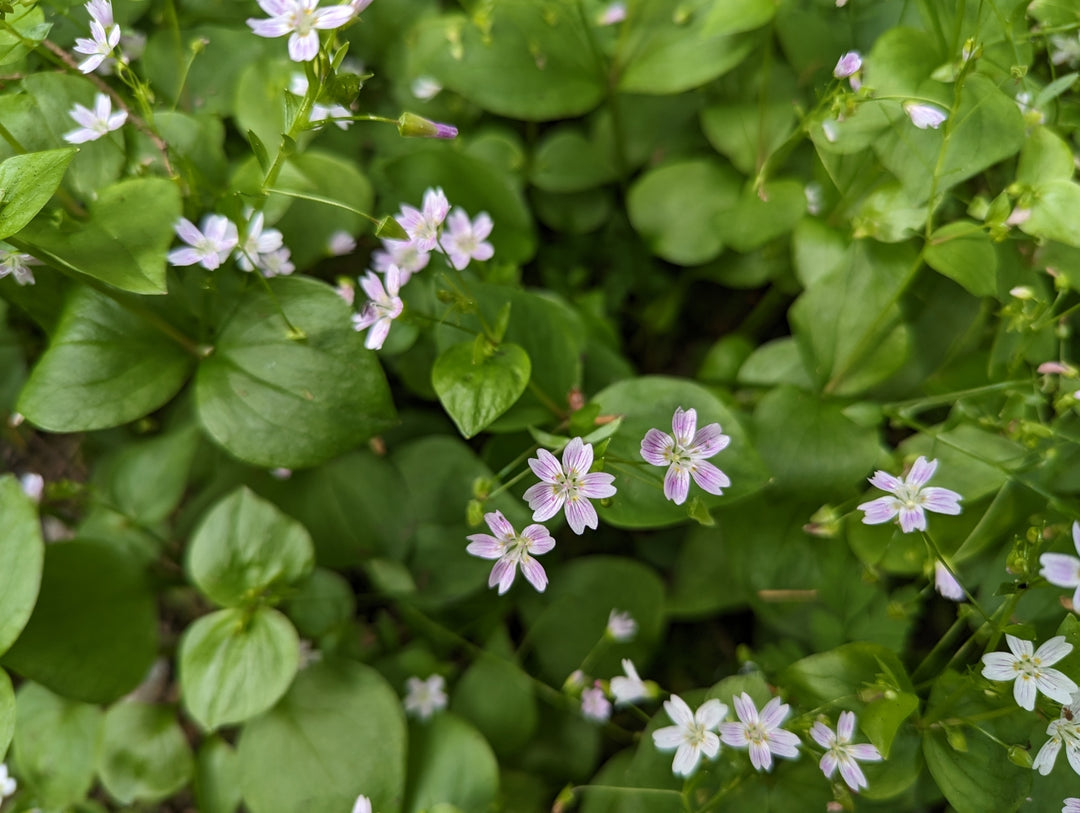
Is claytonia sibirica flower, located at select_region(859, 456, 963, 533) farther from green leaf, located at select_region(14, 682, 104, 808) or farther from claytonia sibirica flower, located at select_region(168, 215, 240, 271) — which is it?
green leaf, located at select_region(14, 682, 104, 808)

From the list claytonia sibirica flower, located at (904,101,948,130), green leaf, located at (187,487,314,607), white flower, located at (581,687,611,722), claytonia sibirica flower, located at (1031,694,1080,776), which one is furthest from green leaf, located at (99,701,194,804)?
claytonia sibirica flower, located at (904,101,948,130)

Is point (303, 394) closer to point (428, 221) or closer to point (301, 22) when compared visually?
point (428, 221)

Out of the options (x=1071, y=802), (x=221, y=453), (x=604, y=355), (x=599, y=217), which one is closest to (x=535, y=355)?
(x=604, y=355)

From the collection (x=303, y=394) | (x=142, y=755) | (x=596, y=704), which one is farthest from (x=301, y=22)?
(x=142, y=755)

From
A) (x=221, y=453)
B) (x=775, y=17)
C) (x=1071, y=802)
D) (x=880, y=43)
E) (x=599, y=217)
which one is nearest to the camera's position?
A: (x=1071, y=802)

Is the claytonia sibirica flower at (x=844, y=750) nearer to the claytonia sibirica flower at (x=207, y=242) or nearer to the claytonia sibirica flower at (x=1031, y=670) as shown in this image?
the claytonia sibirica flower at (x=1031, y=670)

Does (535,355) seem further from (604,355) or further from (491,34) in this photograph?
(491,34)
